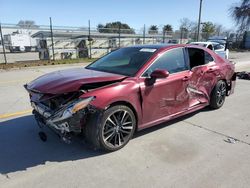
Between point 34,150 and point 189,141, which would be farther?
point 189,141

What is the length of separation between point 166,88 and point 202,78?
4.11ft

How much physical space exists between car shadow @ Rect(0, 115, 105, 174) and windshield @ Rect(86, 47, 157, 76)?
4.67ft

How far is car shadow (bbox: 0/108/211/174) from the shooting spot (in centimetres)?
346

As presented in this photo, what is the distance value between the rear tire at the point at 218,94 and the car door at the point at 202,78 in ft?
0.54

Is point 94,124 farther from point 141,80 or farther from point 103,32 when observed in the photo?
point 103,32

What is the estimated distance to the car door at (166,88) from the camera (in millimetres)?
4039

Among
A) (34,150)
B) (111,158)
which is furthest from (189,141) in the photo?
(34,150)

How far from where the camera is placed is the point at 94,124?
3.45 m

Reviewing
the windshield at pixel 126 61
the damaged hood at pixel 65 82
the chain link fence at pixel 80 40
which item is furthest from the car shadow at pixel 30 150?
the chain link fence at pixel 80 40

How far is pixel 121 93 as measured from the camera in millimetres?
3656

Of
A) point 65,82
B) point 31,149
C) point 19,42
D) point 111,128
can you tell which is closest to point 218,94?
point 111,128

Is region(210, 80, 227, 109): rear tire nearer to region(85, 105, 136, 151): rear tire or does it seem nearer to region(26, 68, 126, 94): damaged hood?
region(85, 105, 136, 151): rear tire

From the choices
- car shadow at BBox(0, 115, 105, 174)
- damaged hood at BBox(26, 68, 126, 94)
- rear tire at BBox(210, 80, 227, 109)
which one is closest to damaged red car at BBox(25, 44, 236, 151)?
damaged hood at BBox(26, 68, 126, 94)

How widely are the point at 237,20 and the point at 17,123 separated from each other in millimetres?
47892
